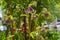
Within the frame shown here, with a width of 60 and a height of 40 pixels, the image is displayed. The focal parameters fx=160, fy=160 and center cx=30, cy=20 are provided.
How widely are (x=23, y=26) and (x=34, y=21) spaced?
3.7 inches

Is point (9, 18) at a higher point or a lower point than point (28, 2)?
lower

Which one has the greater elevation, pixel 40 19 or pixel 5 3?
pixel 5 3

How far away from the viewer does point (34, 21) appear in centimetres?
114

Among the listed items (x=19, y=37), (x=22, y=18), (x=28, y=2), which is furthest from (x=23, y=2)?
(x=19, y=37)

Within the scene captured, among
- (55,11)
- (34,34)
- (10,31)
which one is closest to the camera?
(34,34)

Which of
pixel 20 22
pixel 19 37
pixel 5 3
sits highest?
pixel 5 3

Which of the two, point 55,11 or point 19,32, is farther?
point 55,11

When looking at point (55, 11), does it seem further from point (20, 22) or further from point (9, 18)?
point (9, 18)

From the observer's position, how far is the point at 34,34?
1051 mm

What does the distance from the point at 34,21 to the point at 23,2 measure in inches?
6.1

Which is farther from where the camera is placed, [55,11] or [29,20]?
[55,11]

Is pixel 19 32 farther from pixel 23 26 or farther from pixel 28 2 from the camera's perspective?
pixel 28 2

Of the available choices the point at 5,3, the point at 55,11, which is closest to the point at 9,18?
the point at 5,3

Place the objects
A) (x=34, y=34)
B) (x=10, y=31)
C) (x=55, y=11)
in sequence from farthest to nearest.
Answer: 1. (x=55, y=11)
2. (x=10, y=31)
3. (x=34, y=34)
